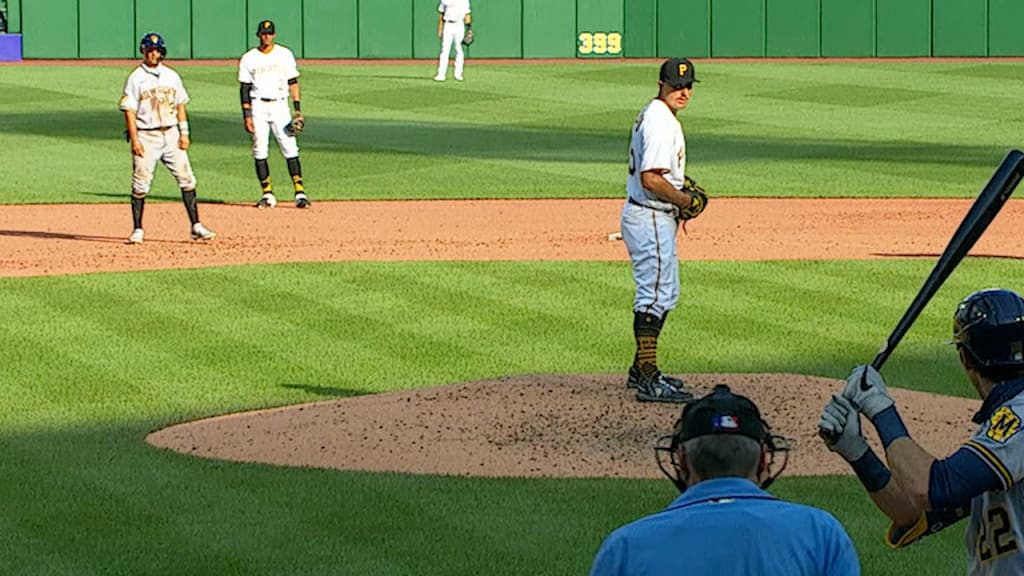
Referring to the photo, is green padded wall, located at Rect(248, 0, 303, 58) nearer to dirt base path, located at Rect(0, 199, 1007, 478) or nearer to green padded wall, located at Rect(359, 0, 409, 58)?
green padded wall, located at Rect(359, 0, 409, 58)

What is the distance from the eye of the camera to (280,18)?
4028 cm

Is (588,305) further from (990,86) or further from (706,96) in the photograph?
(990,86)

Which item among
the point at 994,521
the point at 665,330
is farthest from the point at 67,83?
the point at 994,521

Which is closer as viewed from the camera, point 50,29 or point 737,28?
point 50,29

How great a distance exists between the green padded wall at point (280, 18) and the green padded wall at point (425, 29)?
2.54 metres

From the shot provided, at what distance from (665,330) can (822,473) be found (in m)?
4.01

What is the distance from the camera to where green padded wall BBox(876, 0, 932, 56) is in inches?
1651

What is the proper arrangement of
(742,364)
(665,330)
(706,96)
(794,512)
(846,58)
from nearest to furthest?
(794,512) < (742,364) < (665,330) < (706,96) < (846,58)

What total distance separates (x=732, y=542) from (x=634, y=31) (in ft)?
130

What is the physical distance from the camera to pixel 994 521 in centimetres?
458

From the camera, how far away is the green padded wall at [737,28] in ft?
138

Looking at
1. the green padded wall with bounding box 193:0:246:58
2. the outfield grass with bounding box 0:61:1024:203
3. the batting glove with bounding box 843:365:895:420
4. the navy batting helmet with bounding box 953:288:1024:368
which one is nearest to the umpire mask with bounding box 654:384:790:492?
the batting glove with bounding box 843:365:895:420

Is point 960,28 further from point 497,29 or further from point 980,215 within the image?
point 980,215

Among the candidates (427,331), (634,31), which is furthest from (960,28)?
(427,331)
